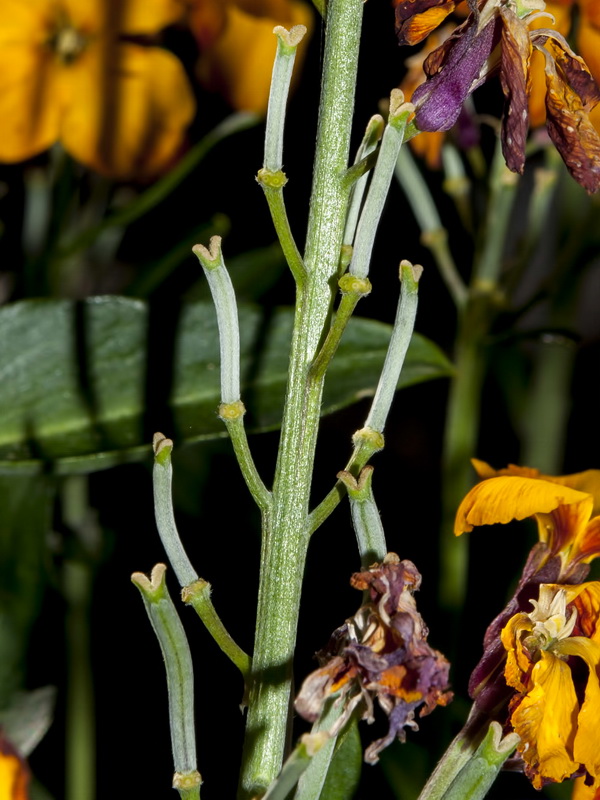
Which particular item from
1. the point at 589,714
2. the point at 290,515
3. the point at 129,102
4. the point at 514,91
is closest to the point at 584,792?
the point at 589,714

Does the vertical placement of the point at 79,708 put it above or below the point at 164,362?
below

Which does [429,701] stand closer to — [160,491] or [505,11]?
[160,491]

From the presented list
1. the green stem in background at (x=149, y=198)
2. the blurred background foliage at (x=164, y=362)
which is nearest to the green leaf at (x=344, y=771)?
the blurred background foliage at (x=164, y=362)

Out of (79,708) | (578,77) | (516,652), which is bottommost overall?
(79,708)

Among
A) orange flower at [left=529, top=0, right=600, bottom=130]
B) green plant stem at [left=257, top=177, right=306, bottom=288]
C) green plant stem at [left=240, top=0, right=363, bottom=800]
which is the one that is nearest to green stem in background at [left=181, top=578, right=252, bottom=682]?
green plant stem at [left=240, top=0, right=363, bottom=800]

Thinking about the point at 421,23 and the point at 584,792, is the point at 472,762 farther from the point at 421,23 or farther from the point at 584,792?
the point at 421,23

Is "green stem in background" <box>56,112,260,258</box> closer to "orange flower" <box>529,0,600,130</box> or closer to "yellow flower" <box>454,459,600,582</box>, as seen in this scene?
"orange flower" <box>529,0,600,130</box>

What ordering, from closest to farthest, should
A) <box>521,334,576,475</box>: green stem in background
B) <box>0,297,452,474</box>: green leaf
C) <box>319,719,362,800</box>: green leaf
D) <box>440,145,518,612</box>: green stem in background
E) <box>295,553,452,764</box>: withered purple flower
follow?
1. <box>295,553,452,764</box>: withered purple flower
2. <box>319,719,362,800</box>: green leaf
3. <box>0,297,452,474</box>: green leaf
4. <box>440,145,518,612</box>: green stem in background
5. <box>521,334,576,475</box>: green stem in background
